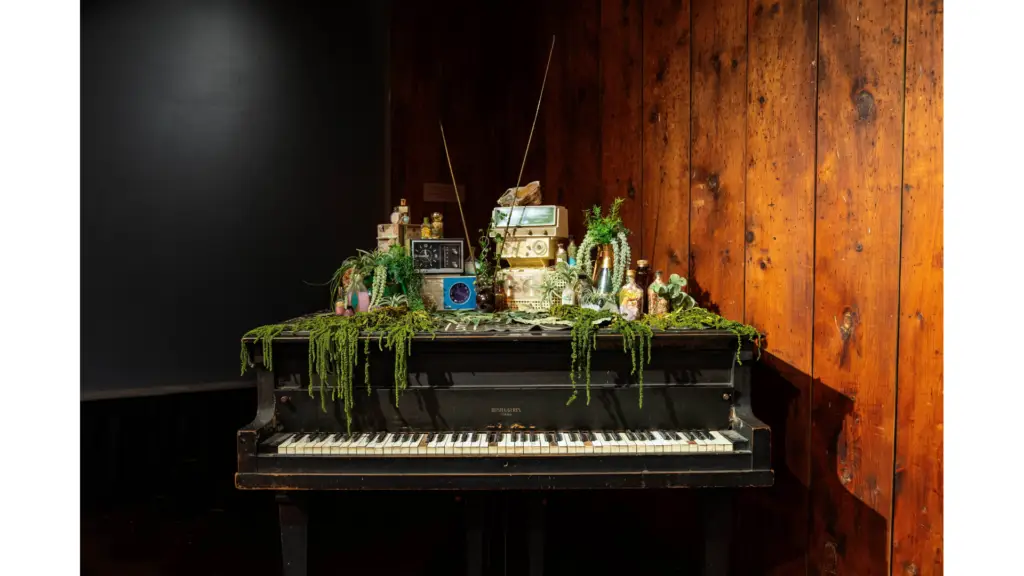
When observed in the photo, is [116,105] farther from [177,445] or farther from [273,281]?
[177,445]

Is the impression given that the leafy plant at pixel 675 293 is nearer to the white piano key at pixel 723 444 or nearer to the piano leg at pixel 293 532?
the white piano key at pixel 723 444

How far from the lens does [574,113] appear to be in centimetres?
346

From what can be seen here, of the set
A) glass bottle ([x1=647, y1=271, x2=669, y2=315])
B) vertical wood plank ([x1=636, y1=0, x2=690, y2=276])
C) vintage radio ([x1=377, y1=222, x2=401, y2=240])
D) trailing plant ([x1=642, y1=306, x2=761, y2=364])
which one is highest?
vertical wood plank ([x1=636, y1=0, x2=690, y2=276])

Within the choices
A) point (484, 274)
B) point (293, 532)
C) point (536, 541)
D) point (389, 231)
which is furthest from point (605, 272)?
point (293, 532)

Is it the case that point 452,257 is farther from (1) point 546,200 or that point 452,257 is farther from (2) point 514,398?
(1) point 546,200

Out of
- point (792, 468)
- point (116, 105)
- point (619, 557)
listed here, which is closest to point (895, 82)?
point (792, 468)

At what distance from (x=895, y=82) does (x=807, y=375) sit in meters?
1.12

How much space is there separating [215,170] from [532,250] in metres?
1.67

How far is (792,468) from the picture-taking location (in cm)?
248

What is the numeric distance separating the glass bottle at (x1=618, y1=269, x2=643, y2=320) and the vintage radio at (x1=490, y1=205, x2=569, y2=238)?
382 mm

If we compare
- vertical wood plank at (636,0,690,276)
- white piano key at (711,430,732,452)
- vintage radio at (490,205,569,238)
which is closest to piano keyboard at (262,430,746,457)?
white piano key at (711,430,732,452)

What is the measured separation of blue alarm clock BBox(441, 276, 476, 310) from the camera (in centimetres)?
257

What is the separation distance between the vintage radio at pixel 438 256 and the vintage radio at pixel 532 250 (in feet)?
0.66

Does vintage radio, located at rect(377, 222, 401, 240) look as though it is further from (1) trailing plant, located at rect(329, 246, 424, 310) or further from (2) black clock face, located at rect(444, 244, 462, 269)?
(2) black clock face, located at rect(444, 244, 462, 269)
